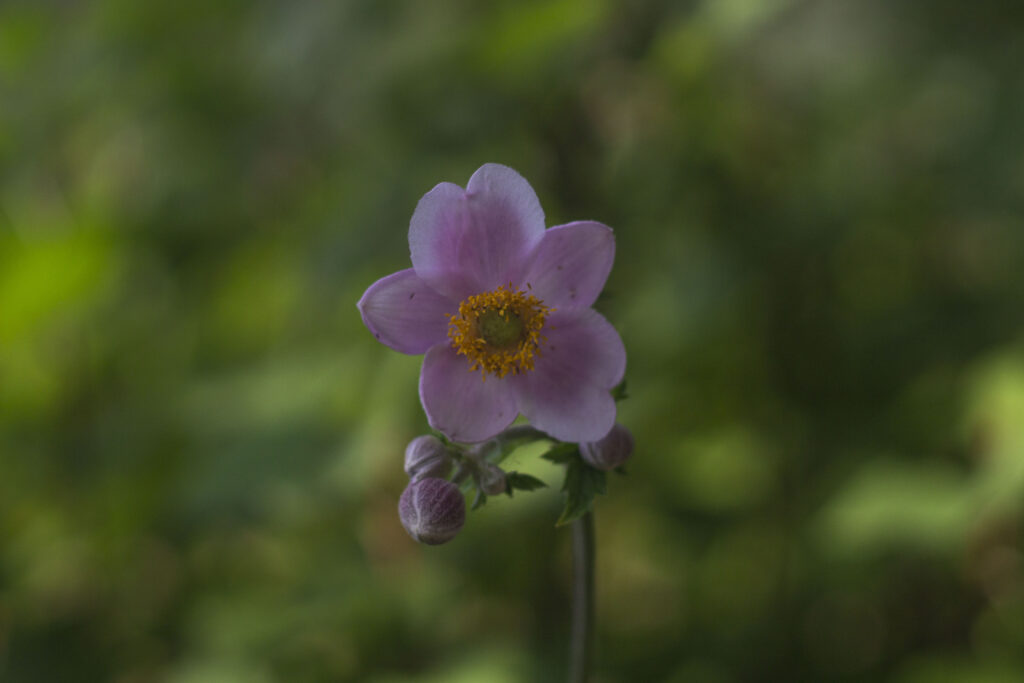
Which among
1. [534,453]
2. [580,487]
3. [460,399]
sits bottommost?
[580,487]

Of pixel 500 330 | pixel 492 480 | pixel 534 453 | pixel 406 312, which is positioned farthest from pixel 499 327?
pixel 534 453

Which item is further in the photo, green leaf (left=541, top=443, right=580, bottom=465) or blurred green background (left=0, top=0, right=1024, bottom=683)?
blurred green background (left=0, top=0, right=1024, bottom=683)

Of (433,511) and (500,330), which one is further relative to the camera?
(500,330)

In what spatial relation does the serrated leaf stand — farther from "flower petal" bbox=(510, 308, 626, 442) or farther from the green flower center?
the green flower center

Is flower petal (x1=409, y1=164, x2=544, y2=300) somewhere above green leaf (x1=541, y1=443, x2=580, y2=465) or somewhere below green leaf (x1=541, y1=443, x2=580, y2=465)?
above

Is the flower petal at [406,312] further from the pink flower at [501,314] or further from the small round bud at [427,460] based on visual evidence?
the small round bud at [427,460]

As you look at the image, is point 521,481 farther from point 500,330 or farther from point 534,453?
point 534,453

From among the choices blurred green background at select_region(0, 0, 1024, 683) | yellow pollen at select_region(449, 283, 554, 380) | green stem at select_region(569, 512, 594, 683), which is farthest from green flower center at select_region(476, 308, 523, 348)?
blurred green background at select_region(0, 0, 1024, 683)
